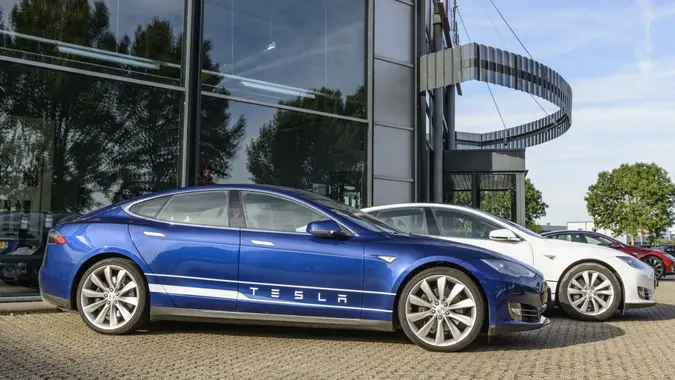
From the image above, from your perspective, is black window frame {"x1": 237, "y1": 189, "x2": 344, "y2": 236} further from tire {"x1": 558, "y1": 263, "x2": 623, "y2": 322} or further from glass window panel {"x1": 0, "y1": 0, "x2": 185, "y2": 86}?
glass window panel {"x1": 0, "y1": 0, "x2": 185, "y2": 86}

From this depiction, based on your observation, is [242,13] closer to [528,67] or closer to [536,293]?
[528,67]

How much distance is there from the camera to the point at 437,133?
1680 centimetres

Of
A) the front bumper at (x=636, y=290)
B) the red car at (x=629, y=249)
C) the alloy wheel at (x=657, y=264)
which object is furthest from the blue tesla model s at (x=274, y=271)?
the alloy wheel at (x=657, y=264)

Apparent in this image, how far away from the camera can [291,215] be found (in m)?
5.90

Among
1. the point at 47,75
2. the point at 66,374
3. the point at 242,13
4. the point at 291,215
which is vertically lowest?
the point at 66,374

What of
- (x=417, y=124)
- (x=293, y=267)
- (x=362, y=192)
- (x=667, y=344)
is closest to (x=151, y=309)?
(x=293, y=267)

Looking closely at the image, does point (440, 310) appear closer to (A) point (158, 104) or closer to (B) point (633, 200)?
(A) point (158, 104)

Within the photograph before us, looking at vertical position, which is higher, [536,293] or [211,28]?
[211,28]

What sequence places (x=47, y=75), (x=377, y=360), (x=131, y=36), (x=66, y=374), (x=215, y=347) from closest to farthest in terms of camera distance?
(x=66, y=374) → (x=377, y=360) → (x=215, y=347) → (x=47, y=75) → (x=131, y=36)

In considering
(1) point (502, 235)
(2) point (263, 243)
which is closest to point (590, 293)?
(1) point (502, 235)

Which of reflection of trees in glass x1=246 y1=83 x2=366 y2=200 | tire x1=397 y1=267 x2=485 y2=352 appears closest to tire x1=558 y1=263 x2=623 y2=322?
tire x1=397 y1=267 x2=485 y2=352

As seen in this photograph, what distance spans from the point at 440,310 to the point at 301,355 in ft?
4.02

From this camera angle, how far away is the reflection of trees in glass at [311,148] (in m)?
11.6

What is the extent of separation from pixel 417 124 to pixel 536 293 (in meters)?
9.01
